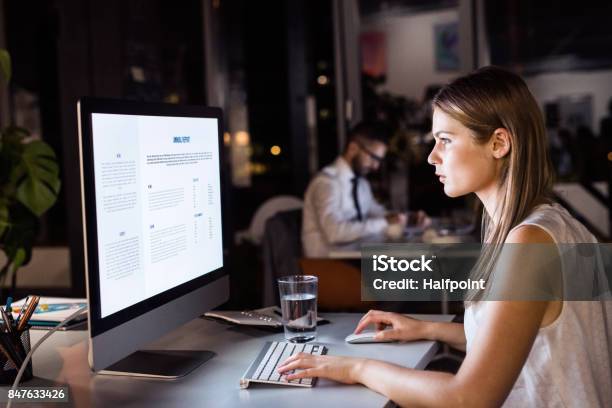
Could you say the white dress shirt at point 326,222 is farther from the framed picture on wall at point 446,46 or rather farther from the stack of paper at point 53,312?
the stack of paper at point 53,312

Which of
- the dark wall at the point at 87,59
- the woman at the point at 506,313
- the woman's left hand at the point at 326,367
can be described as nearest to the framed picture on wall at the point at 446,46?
the dark wall at the point at 87,59

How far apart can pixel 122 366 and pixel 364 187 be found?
3126 mm

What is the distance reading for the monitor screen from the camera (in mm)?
1239

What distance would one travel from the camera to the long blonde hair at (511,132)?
131 centimetres

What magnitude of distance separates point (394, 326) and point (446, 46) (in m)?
3.89

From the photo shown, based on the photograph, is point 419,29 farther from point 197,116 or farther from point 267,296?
point 197,116

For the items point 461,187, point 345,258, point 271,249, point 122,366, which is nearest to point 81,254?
point 271,249

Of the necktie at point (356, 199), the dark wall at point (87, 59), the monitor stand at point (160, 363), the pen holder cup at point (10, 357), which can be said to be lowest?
the monitor stand at point (160, 363)

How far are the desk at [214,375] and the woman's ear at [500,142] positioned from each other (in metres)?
0.44

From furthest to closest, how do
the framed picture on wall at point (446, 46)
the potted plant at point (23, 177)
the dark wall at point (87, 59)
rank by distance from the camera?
the framed picture on wall at point (446, 46) → the dark wall at point (87, 59) → the potted plant at point (23, 177)

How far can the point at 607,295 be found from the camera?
1.32 meters

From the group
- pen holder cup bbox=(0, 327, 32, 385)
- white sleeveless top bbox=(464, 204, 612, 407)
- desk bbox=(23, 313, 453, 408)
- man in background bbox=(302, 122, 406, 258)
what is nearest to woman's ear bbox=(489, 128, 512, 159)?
white sleeveless top bbox=(464, 204, 612, 407)

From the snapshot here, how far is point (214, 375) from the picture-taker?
4.49ft

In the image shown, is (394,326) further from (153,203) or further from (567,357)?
(153,203)
